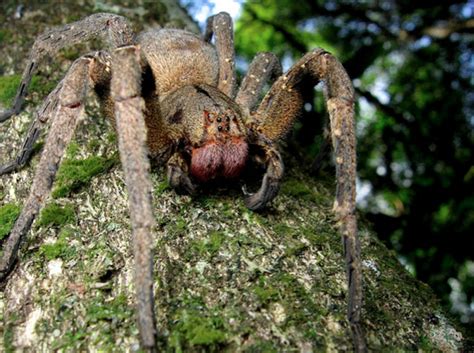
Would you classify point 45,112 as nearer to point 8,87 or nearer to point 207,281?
point 8,87

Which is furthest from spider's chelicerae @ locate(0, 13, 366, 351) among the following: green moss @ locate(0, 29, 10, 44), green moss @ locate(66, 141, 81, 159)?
green moss @ locate(0, 29, 10, 44)

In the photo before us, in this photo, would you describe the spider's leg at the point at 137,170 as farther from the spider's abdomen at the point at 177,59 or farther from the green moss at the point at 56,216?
the spider's abdomen at the point at 177,59

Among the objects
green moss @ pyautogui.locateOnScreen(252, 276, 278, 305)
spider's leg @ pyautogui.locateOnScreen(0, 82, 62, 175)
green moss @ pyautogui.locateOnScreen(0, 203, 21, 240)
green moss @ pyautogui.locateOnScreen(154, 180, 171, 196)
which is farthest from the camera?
spider's leg @ pyautogui.locateOnScreen(0, 82, 62, 175)

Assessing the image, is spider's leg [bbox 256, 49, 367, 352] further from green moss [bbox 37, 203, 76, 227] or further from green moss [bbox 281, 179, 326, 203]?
green moss [bbox 37, 203, 76, 227]

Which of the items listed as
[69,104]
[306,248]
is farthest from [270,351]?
[69,104]

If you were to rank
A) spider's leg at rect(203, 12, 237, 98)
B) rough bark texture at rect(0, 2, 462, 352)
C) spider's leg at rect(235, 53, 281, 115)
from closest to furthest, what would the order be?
1. rough bark texture at rect(0, 2, 462, 352)
2. spider's leg at rect(235, 53, 281, 115)
3. spider's leg at rect(203, 12, 237, 98)

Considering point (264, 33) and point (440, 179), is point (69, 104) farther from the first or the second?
point (264, 33)

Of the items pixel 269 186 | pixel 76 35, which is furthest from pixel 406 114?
pixel 76 35
